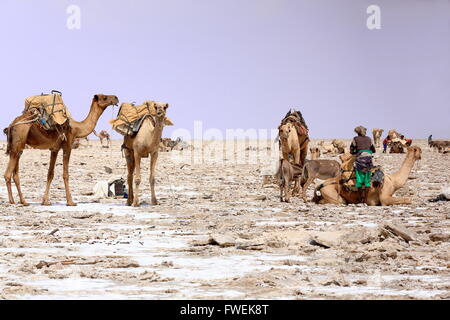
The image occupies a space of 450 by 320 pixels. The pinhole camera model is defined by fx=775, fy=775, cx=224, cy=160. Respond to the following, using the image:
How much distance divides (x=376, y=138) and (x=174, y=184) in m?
40.0

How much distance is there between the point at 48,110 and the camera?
56.6 feet

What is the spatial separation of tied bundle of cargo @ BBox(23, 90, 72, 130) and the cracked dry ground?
6.12 ft

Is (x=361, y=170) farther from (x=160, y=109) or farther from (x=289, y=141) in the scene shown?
(x=160, y=109)

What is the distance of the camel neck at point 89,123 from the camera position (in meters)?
17.9

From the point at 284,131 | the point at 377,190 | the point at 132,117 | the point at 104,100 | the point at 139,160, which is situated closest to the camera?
the point at 377,190

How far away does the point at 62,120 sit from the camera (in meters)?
17.3

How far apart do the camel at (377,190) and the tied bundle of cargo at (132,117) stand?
4023 mm

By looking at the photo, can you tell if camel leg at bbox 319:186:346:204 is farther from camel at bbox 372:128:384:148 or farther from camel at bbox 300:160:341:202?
camel at bbox 372:128:384:148

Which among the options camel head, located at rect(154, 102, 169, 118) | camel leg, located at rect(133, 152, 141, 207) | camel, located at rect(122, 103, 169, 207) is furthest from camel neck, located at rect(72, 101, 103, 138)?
camel head, located at rect(154, 102, 169, 118)

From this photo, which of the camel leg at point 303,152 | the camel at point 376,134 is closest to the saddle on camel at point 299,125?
the camel leg at point 303,152

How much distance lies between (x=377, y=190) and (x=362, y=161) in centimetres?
82

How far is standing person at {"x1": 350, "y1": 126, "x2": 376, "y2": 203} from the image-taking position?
16422 millimetres

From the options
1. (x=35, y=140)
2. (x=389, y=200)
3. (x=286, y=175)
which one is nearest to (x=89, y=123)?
(x=35, y=140)
